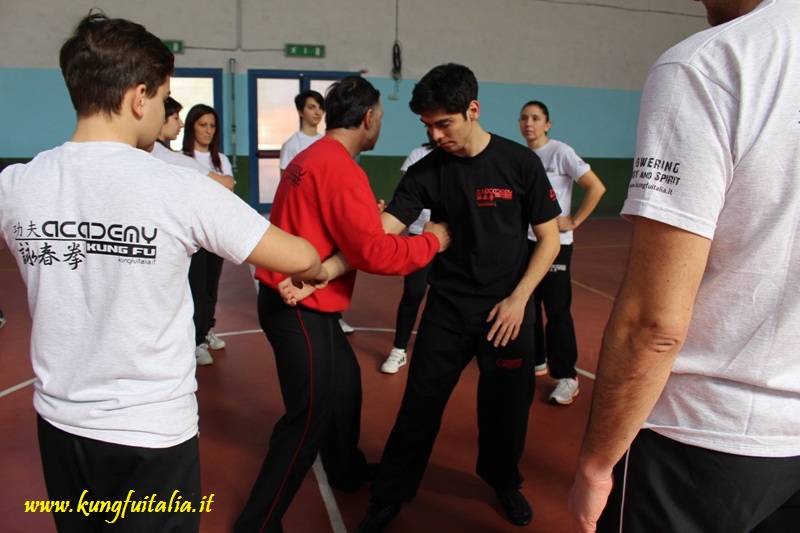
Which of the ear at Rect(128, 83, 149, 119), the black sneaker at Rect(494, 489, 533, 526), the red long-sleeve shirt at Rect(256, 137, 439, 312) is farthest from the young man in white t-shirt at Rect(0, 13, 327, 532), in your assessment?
the black sneaker at Rect(494, 489, 533, 526)

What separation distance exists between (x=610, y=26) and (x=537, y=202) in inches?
492

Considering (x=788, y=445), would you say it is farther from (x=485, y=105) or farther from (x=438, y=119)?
(x=485, y=105)

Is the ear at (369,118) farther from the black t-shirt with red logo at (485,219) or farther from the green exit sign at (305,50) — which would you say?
the green exit sign at (305,50)

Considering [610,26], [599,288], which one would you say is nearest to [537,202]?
[599,288]

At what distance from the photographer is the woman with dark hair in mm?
4566

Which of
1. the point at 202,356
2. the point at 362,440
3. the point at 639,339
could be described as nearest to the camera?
the point at 639,339

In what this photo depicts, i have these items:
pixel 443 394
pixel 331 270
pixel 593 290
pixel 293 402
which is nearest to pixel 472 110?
pixel 331 270

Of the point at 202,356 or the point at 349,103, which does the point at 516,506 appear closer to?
the point at 349,103

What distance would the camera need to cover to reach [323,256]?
264 centimetres

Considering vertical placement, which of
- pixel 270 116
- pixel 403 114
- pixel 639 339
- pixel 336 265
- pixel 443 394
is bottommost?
pixel 443 394

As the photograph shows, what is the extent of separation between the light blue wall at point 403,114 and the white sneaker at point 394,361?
7990mm

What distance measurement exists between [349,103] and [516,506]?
6.71 ft

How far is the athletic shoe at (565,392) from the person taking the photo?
14.1 feet

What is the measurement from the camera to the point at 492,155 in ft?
9.15
